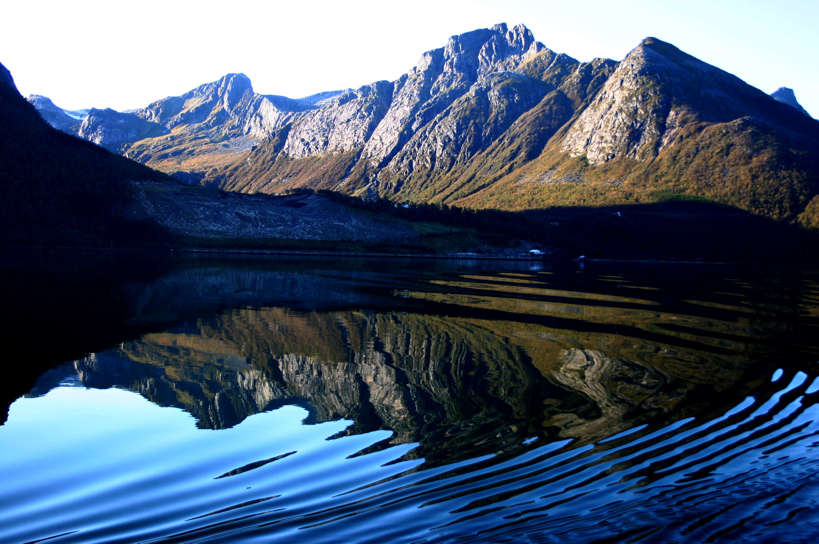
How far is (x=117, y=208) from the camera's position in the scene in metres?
170

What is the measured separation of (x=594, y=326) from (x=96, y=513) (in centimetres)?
3213

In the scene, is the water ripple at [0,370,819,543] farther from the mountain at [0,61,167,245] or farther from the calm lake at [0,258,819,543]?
the mountain at [0,61,167,245]

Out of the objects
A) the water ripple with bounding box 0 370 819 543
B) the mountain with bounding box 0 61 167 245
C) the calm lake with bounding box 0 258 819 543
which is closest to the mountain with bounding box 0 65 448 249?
the mountain with bounding box 0 61 167 245

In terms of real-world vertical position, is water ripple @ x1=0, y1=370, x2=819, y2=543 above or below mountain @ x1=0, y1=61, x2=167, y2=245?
below

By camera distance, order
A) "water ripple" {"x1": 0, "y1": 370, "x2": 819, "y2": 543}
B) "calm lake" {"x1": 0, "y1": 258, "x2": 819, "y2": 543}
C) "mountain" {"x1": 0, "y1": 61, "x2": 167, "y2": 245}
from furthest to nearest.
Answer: "mountain" {"x1": 0, "y1": 61, "x2": 167, "y2": 245} < "calm lake" {"x1": 0, "y1": 258, "x2": 819, "y2": 543} < "water ripple" {"x1": 0, "y1": 370, "x2": 819, "y2": 543}

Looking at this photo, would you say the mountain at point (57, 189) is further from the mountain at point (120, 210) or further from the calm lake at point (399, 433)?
the calm lake at point (399, 433)

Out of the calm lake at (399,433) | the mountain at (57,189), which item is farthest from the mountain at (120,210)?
the calm lake at (399,433)

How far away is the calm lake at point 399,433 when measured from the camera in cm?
999

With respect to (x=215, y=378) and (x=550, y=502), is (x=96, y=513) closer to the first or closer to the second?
(x=550, y=502)

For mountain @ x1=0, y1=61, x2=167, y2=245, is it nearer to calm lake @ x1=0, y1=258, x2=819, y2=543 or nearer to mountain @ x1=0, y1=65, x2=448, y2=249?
mountain @ x1=0, y1=65, x2=448, y2=249

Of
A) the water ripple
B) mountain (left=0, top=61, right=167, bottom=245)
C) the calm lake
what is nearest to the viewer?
the water ripple

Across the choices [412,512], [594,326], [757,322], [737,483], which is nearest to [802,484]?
[737,483]

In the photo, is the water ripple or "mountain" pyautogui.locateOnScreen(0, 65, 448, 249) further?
"mountain" pyautogui.locateOnScreen(0, 65, 448, 249)

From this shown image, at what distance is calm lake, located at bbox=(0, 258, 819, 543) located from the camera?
9.99 meters
